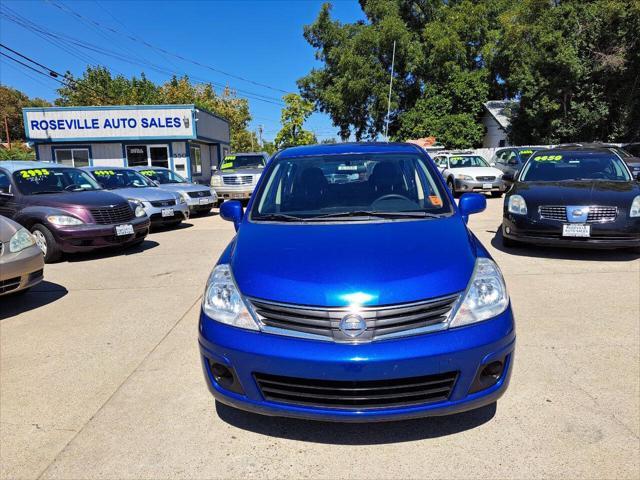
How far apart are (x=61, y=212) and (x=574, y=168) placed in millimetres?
8272

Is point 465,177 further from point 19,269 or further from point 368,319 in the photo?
point 368,319

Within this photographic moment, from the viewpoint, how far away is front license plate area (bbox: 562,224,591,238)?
6.14 metres

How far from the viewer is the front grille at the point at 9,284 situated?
4.61 metres

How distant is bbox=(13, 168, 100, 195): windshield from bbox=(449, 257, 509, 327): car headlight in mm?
7600

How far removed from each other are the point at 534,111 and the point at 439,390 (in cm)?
2726

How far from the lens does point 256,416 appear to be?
2797 millimetres

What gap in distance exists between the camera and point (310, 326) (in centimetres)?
227

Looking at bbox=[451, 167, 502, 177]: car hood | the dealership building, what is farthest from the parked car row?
the dealership building

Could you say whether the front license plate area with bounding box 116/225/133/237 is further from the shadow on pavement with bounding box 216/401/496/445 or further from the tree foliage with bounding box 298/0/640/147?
the tree foliage with bounding box 298/0/640/147

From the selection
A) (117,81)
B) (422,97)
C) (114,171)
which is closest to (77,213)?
(114,171)

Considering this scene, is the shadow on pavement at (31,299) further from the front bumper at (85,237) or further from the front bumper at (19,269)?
the front bumper at (85,237)

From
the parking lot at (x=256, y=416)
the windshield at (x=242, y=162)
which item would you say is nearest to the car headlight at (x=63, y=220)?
the parking lot at (x=256, y=416)

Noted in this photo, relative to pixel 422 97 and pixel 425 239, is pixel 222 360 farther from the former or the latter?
pixel 422 97

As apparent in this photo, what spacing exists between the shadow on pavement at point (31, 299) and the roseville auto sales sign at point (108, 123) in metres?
18.4
